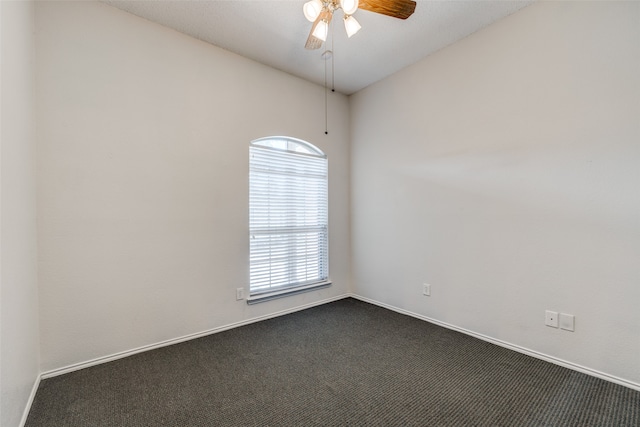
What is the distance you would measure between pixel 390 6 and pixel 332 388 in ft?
8.38

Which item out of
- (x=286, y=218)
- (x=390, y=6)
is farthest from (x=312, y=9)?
(x=286, y=218)

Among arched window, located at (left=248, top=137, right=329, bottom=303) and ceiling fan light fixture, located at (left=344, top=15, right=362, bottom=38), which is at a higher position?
ceiling fan light fixture, located at (left=344, top=15, right=362, bottom=38)

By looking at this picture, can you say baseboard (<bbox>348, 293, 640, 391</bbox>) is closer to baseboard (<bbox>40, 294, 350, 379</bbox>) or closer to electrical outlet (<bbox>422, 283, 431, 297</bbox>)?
electrical outlet (<bbox>422, 283, 431, 297</bbox>)

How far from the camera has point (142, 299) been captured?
2344 mm

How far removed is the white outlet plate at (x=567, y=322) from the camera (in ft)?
6.71

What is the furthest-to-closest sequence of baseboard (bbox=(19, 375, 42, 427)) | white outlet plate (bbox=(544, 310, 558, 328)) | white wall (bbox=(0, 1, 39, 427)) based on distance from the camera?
1. white outlet plate (bbox=(544, 310, 558, 328))
2. baseboard (bbox=(19, 375, 42, 427))
3. white wall (bbox=(0, 1, 39, 427))

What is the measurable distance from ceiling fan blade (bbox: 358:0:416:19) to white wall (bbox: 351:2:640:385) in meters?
1.11

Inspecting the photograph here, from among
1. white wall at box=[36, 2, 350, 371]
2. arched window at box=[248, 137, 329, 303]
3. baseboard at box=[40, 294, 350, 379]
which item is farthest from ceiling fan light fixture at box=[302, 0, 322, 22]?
baseboard at box=[40, 294, 350, 379]

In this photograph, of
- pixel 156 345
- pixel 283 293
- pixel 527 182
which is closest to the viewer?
pixel 527 182

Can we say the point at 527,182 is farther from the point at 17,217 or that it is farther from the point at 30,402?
the point at 30,402

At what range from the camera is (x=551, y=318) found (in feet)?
7.03

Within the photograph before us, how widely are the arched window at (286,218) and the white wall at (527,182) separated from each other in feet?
2.89

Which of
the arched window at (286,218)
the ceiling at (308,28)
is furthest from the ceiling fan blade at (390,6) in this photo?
the arched window at (286,218)

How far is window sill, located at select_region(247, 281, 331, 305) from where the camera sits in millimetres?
2972
